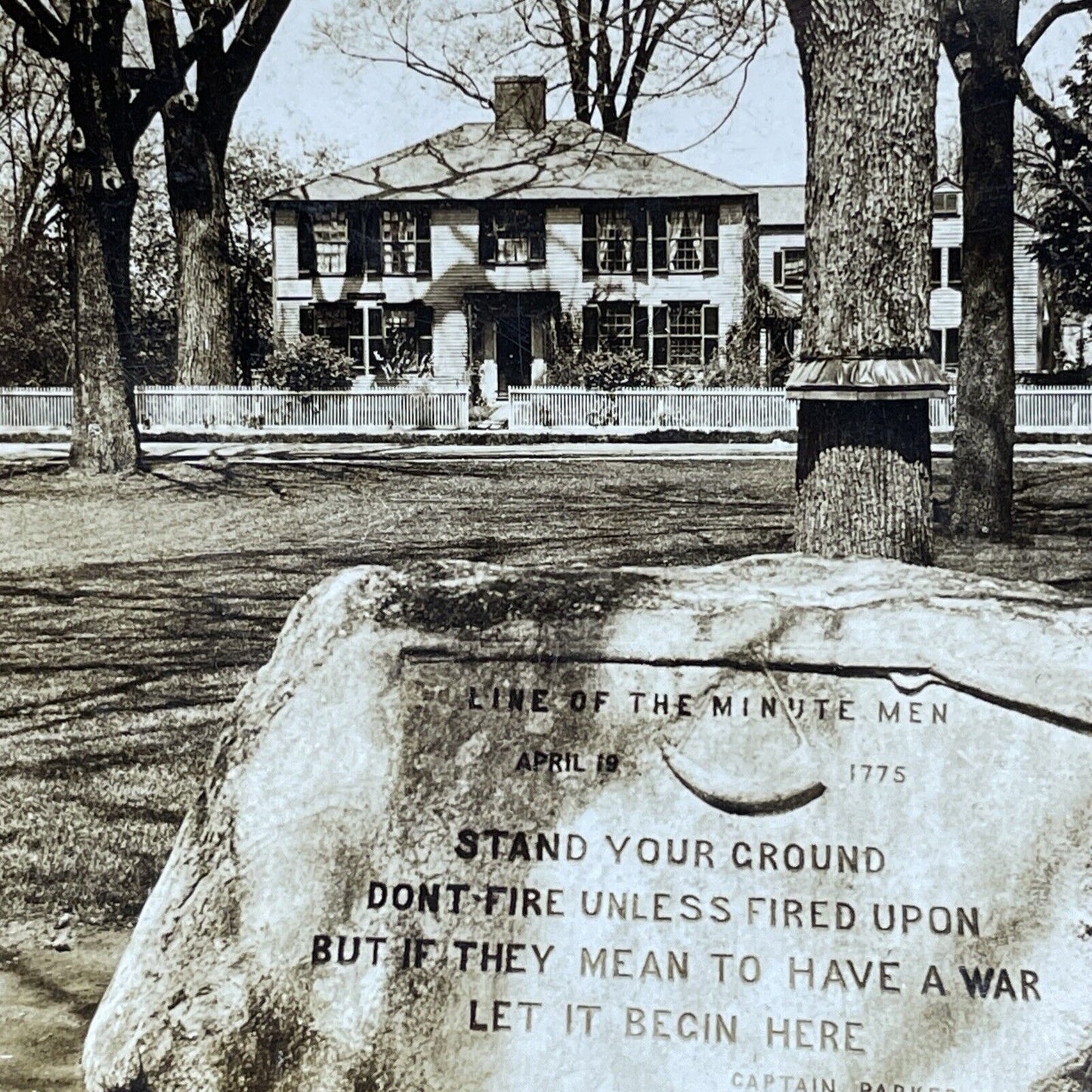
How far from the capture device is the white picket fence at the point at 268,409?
742 centimetres

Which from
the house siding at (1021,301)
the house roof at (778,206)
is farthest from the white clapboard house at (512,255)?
the house siding at (1021,301)

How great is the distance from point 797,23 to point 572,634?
2516mm

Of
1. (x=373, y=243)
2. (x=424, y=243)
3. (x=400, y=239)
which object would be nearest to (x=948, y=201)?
(x=400, y=239)

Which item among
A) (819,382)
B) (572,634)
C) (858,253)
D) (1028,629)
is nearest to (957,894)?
(1028,629)

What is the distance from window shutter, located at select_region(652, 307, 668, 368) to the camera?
1470 centimetres

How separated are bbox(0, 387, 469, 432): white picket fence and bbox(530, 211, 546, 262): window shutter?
376 centimetres

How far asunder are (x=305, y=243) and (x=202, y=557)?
19.9 feet

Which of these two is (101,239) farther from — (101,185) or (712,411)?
(712,411)

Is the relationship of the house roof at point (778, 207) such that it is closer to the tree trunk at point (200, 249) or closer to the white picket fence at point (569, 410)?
the white picket fence at point (569, 410)

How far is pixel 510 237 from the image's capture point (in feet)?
61.8

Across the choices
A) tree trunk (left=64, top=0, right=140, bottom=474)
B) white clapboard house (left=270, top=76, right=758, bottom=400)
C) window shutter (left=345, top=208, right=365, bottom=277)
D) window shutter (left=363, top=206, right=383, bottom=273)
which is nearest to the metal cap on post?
white clapboard house (left=270, top=76, right=758, bottom=400)

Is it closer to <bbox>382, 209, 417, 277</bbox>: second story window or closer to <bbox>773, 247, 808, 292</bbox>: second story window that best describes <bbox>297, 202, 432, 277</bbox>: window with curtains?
<bbox>382, 209, 417, 277</bbox>: second story window

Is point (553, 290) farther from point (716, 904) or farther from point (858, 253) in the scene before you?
point (716, 904)

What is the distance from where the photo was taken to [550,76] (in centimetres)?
681
